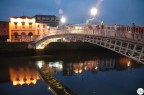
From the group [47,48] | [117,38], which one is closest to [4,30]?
[47,48]

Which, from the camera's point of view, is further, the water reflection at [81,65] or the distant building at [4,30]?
the distant building at [4,30]

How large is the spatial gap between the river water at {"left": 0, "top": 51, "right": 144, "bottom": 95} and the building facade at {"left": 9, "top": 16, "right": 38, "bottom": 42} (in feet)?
42.4

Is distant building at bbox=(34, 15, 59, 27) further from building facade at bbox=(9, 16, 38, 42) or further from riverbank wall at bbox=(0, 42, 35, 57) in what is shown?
riverbank wall at bbox=(0, 42, 35, 57)

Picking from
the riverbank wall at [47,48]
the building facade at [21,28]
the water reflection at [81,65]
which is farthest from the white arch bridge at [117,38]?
the building facade at [21,28]

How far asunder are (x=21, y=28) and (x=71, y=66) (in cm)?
2272

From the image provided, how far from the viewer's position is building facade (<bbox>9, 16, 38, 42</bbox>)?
52.1 metres

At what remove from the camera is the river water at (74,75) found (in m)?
22.5

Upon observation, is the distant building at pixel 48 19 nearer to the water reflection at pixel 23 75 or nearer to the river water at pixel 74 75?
the river water at pixel 74 75

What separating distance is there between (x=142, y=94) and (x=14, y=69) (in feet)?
61.3

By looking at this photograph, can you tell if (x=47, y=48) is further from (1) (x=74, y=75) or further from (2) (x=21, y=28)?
(1) (x=74, y=75)

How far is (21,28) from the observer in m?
52.8

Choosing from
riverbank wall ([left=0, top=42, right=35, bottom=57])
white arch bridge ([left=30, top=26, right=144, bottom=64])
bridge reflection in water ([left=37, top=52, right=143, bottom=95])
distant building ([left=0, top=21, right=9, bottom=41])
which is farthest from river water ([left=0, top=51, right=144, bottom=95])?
distant building ([left=0, top=21, right=9, bottom=41])

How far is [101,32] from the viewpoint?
22188mm

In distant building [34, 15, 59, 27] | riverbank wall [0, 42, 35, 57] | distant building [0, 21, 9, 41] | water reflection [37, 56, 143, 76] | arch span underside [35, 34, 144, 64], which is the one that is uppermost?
distant building [34, 15, 59, 27]
